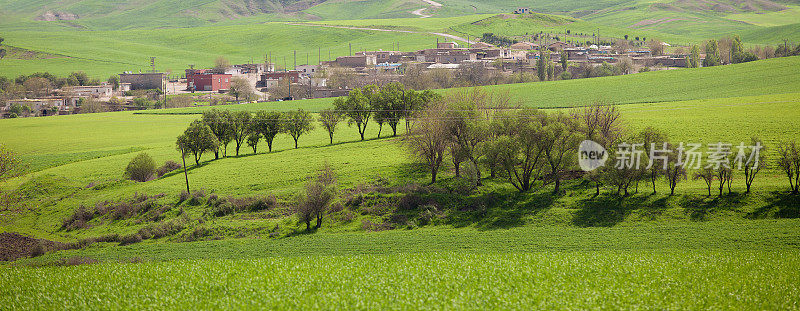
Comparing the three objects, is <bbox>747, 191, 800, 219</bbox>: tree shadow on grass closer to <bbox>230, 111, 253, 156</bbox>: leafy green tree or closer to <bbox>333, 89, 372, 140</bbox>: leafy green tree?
<bbox>333, 89, 372, 140</bbox>: leafy green tree

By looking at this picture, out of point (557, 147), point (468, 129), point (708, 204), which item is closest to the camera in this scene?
point (708, 204)

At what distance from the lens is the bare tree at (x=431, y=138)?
2085 inches

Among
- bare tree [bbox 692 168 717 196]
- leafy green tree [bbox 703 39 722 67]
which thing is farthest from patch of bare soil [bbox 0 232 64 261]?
leafy green tree [bbox 703 39 722 67]

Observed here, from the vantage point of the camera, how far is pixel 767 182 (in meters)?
44.0

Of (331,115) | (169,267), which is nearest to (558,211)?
(169,267)

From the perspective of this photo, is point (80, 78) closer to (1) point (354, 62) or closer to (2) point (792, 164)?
(1) point (354, 62)

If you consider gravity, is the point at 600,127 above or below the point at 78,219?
above

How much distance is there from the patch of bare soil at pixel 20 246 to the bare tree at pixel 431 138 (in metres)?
31.3

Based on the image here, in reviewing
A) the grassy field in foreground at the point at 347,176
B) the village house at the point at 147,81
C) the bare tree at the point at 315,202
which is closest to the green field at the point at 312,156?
the grassy field in foreground at the point at 347,176

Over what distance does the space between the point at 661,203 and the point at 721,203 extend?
13.4ft

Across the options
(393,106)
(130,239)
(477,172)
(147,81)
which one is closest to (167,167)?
(130,239)

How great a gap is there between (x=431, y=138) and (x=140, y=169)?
32707 millimetres

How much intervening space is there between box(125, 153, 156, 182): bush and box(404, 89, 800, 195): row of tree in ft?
98.4

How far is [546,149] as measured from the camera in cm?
4856
